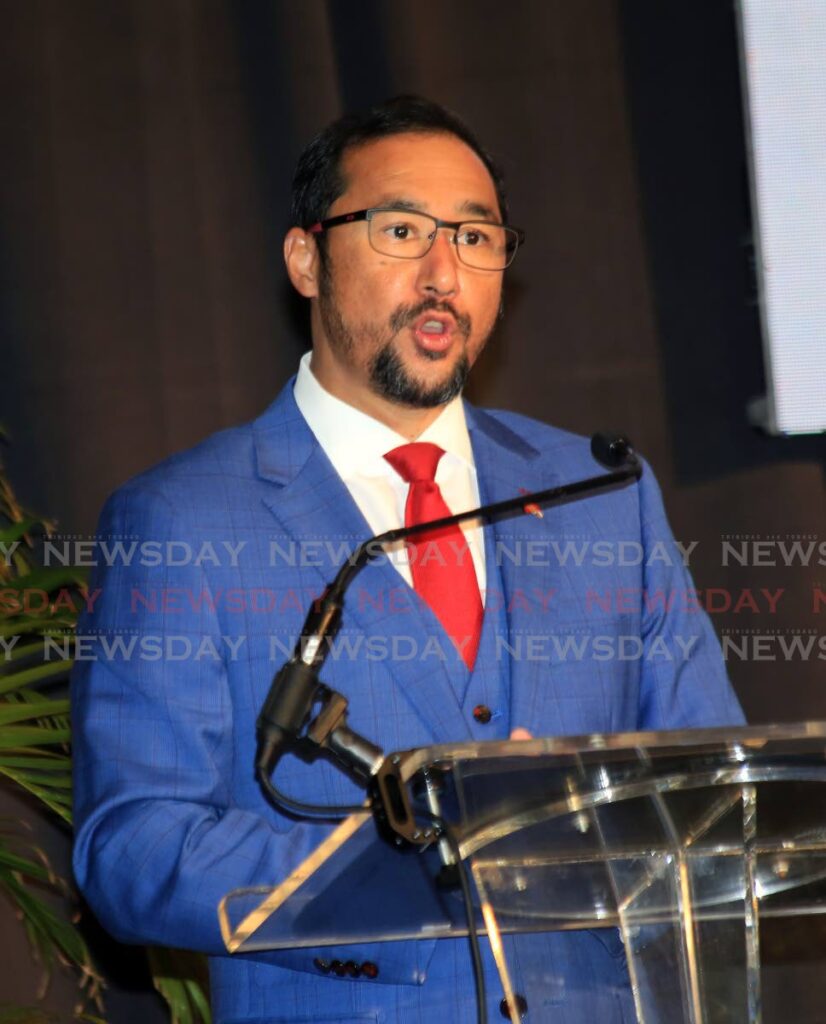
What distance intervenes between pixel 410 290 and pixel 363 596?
1.66ft

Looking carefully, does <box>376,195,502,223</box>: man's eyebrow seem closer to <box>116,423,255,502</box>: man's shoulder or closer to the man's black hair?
the man's black hair

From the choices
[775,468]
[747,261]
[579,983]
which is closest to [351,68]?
[747,261]

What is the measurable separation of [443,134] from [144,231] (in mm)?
690

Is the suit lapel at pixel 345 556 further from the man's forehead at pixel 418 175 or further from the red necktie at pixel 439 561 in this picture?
the man's forehead at pixel 418 175

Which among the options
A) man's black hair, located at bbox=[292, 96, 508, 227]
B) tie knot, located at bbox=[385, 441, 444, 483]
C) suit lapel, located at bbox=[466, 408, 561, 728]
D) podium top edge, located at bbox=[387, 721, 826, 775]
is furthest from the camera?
man's black hair, located at bbox=[292, 96, 508, 227]

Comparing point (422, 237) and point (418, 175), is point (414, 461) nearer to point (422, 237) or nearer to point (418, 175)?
point (422, 237)

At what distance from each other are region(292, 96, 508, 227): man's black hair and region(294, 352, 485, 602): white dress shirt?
28cm

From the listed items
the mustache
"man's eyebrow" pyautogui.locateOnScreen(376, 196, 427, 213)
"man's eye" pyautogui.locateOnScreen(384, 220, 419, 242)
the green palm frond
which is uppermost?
"man's eyebrow" pyautogui.locateOnScreen(376, 196, 427, 213)

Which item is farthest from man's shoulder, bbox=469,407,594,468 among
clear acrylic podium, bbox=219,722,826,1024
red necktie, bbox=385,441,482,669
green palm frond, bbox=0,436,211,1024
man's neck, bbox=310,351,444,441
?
clear acrylic podium, bbox=219,722,826,1024

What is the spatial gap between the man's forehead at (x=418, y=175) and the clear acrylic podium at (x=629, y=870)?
1.19 metres

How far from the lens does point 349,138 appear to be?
2.26 metres

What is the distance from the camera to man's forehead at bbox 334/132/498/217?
7.04 ft

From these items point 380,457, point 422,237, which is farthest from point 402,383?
point 422,237

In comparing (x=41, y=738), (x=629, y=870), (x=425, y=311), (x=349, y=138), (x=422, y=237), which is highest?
(x=349, y=138)
